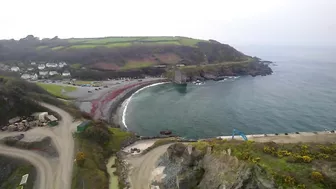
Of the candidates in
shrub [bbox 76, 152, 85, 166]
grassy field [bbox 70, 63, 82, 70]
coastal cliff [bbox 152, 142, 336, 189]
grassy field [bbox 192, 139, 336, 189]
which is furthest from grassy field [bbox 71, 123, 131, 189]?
grassy field [bbox 70, 63, 82, 70]

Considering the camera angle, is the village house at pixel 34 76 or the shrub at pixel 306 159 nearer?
the shrub at pixel 306 159

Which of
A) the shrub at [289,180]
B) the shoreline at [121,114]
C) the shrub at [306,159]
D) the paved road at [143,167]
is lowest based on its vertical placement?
the shoreline at [121,114]

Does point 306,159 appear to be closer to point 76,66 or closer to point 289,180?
point 289,180

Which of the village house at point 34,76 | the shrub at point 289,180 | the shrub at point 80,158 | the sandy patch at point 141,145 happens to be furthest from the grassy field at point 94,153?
the village house at point 34,76

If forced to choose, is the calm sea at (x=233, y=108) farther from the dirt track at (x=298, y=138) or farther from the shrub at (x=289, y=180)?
the shrub at (x=289, y=180)

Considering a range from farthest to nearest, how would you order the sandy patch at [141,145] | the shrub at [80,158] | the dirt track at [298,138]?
1. the sandy patch at [141,145]
2. the dirt track at [298,138]
3. the shrub at [80,158]

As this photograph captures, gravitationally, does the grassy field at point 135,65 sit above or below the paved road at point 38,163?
above

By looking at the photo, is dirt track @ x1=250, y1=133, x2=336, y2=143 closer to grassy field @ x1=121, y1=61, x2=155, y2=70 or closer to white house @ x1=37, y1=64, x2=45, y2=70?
grassy field @ x1=121, y1=61, x2=155, y2=70
